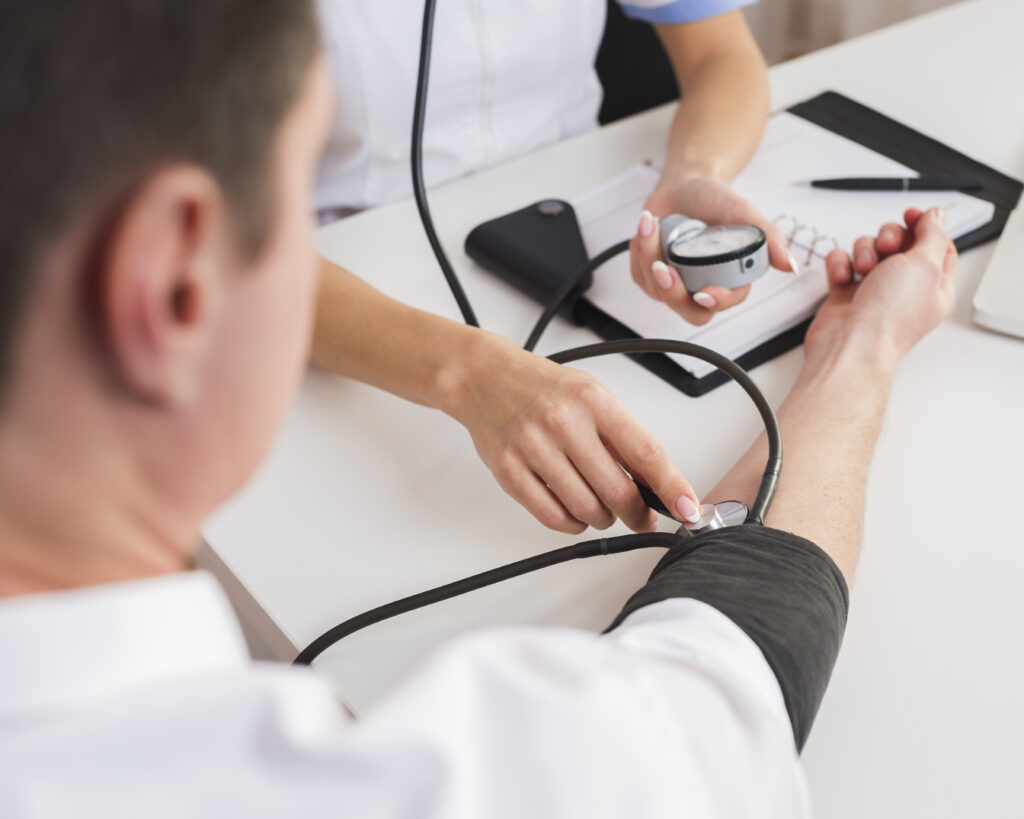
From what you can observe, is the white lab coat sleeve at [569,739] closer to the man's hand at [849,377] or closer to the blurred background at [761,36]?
the man's hand at [849,377]

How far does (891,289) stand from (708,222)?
0.57 ft

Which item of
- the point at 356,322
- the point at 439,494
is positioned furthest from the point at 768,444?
the point at 356,322

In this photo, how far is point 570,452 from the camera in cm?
Result: 67

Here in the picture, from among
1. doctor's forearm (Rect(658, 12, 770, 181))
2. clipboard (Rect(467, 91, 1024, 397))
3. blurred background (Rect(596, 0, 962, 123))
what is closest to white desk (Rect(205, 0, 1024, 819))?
clipboard (Rect(467, 91, 1024, 397))

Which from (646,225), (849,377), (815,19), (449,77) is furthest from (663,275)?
(815,19)

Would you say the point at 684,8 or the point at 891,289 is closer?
the point at 891,289

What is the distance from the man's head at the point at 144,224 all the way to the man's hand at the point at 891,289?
1.89 feet

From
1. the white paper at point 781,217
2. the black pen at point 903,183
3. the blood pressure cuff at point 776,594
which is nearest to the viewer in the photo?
the blood pressure cuff at point 776,594

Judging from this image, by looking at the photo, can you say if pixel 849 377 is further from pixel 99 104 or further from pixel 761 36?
pixel 761 36

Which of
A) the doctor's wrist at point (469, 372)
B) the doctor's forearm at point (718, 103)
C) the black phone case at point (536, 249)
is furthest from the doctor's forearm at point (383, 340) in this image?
the doctor's forearm at point (718, 103)

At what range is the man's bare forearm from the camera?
0.66 metres

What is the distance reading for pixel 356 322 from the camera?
0.83m

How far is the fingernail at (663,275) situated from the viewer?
0.79 meters

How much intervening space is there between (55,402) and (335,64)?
85cm
